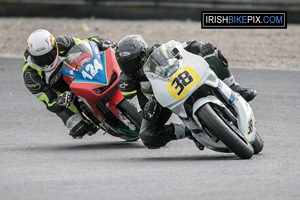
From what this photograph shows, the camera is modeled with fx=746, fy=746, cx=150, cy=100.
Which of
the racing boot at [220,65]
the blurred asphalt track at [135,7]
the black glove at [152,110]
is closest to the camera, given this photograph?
the black glove at [152,110]

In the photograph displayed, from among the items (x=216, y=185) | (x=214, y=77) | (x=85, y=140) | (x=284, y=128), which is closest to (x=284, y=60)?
(x=284, y=128)

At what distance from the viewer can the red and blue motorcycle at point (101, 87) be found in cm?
780

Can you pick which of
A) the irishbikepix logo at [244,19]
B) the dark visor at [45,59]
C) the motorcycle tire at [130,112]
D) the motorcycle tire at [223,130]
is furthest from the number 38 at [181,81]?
the irishbikepix logo at [244,19]

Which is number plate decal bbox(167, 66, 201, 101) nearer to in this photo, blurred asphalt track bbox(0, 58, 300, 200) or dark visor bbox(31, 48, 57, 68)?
blurred asphalt track bbox(0, 58, 300, 200)

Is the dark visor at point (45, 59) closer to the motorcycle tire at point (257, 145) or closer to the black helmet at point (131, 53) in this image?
the black helmet at point (131, 53)

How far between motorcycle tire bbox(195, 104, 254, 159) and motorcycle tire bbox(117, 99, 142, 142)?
1.48 meters

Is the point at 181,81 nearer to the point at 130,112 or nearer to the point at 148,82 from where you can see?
the point at 148,82

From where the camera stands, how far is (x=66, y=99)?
26.1ft

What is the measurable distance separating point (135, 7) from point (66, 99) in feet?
35.7

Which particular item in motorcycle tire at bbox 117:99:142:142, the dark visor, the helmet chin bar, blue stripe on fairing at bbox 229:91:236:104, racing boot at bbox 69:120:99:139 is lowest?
racing boot at bbox 69:120:99:139

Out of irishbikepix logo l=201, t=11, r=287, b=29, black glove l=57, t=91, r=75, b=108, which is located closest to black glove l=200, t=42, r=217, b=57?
black glove l=57, t=91, r=75, b=108

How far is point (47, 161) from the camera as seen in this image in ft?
23.4

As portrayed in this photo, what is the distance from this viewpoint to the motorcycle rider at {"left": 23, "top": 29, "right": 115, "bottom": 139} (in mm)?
8008

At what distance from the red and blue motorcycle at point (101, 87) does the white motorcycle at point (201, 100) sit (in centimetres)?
114
